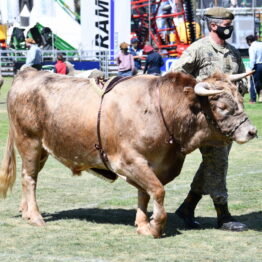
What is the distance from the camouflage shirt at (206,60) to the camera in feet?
25.9

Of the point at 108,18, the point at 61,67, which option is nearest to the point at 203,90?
the point at 61,67

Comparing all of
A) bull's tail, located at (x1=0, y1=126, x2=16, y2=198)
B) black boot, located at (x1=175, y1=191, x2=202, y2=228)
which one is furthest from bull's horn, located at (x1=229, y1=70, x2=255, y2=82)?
bull's tail, located at (x1=0, y1=126, x2=16, y2=198)

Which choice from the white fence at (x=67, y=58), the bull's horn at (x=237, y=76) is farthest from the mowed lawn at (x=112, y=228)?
the white fence at (x=67, y=58)

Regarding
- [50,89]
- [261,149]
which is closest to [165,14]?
[261,149]

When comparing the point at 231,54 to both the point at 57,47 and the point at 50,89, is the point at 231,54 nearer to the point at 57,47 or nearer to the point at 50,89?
the point at 50,89

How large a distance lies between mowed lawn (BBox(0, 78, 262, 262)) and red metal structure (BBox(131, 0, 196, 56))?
23.0 metres

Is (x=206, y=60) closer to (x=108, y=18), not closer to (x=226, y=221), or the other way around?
(x=226, y=221)

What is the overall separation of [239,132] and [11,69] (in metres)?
26.9

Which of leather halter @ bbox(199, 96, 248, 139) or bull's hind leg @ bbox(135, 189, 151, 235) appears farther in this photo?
bull's hind leg @ bbox(135, 189, 151, 235)

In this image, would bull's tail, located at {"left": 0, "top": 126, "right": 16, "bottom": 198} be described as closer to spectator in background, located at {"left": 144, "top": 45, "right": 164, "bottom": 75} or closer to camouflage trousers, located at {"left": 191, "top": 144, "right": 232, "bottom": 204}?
camouflage trousers, located at {"left": 191, "top": 144, "right": 232, "bottom": 204}

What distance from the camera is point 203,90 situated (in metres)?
7.27

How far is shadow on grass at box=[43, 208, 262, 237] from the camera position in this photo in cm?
810

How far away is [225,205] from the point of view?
794 cm

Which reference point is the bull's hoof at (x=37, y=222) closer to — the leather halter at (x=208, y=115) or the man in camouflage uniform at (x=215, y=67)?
the man in camouflage uniform at (x=215, y=67)
